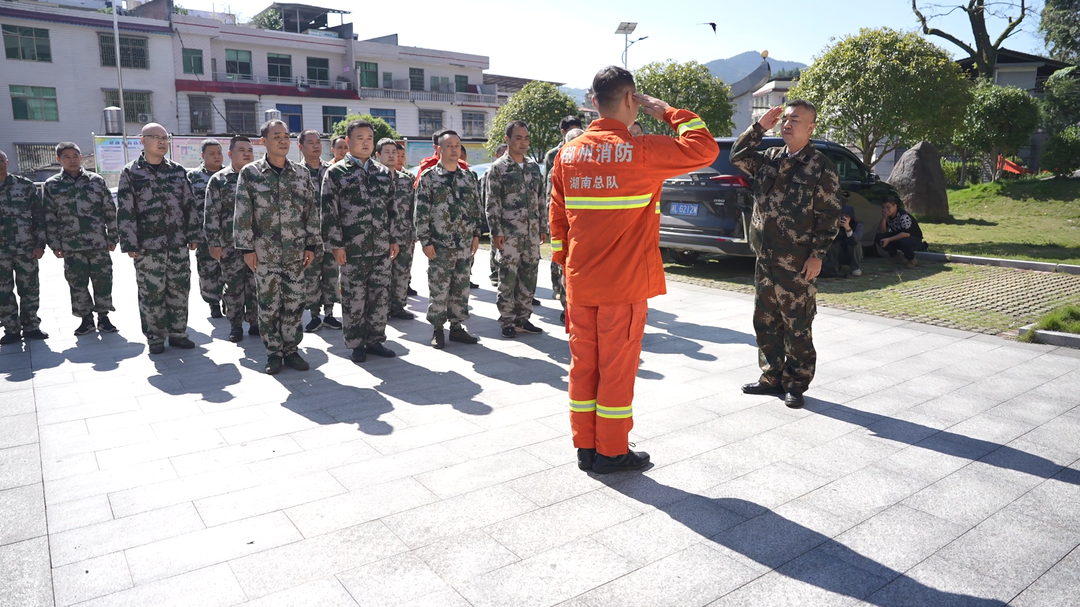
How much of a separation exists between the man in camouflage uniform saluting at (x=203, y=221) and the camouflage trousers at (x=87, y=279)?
857mm

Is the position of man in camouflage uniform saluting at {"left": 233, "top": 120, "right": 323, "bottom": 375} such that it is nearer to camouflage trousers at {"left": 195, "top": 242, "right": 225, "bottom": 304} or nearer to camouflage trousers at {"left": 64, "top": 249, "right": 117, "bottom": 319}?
camouflage trousers at {"left": 195, "top": 242, "right": 225, "bottom": 304}

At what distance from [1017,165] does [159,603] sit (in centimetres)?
3070

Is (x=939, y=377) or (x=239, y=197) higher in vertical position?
(x=239, y=197)

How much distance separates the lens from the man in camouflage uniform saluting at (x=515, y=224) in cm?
681

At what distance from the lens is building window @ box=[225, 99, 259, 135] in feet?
119

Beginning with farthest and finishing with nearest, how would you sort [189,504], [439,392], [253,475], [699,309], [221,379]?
[699,309]
[221,379]
[439,392]
[253,475]
[189,504]

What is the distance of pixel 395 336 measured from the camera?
23.0 feet

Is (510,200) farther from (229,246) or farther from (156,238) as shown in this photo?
(156,238)

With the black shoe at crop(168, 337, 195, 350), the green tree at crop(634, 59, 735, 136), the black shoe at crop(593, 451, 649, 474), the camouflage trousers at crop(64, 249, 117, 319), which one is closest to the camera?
the black shoe at crop(593, 451, 649, 474)

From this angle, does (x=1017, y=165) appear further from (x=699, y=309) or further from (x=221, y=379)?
(x=221, y=379)

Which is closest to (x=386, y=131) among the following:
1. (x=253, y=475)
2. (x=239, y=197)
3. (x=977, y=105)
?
(x=977, y=105)

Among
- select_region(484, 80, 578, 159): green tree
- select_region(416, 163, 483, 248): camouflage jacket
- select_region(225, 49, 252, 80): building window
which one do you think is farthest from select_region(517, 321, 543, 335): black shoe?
select_region(225, 49, 252, 80): building window

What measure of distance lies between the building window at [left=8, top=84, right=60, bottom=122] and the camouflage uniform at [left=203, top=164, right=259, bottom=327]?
1275 inches

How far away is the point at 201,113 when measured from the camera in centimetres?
3559
